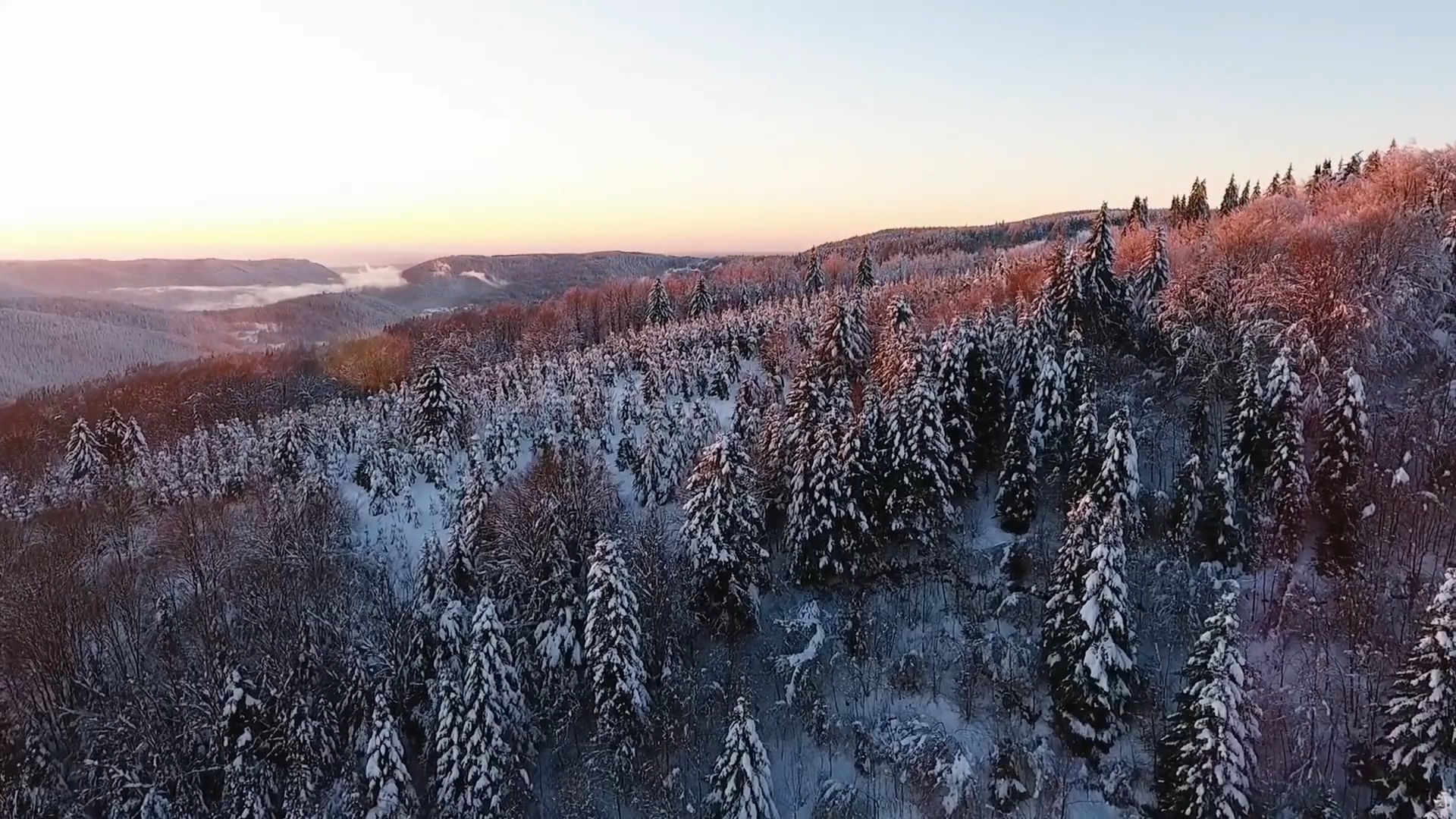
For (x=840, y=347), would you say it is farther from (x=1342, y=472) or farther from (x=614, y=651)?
(x=614, y=651)

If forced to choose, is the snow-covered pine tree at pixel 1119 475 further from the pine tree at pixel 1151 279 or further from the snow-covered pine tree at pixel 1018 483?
the pine tree at pixel 1151 279

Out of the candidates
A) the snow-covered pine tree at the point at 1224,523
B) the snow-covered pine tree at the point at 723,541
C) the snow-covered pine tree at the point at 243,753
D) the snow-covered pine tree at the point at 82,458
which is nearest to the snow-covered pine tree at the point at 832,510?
the snow-covered pine tree at the point at 723,541

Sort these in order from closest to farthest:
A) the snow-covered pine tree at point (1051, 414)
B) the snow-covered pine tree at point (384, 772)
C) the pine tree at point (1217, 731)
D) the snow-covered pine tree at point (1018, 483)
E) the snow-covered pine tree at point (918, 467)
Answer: the pine tree at point (1217, 731), the snow-covered pine tree at point (384, 772), the snow-covered pine tree at point (918, 467), the snow-covered pine tree at point (1018, 483), the snow-covered pine tree at point (1051, 414)

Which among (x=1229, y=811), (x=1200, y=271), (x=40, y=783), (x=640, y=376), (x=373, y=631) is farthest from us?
(x=640, y=376)

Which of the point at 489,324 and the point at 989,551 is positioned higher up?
the point at 489,324

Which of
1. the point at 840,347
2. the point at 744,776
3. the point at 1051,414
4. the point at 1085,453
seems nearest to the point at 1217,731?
the point at 744,776

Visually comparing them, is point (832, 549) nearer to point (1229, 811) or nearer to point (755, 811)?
point (755, 811)

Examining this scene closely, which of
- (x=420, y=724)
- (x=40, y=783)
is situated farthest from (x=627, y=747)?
(x=40, y=783)
